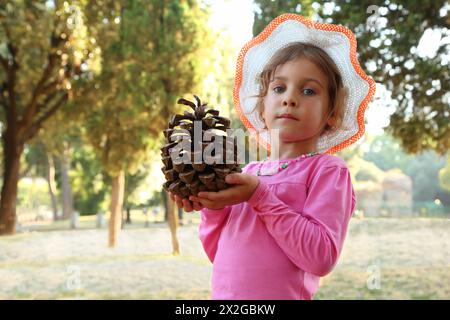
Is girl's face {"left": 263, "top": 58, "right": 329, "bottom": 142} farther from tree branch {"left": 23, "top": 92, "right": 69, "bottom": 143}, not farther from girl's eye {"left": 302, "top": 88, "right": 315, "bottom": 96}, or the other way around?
tree branch {"left": 23, "top": 92, "right": 69, "bottom": 143}

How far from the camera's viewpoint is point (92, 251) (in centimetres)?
312

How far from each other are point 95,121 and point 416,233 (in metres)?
1.93

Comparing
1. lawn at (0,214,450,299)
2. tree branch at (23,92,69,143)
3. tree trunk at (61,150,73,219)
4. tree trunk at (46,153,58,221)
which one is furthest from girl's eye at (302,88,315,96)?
tree trunk at (46,153,58,221)

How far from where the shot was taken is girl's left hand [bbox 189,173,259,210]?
351 millimetres

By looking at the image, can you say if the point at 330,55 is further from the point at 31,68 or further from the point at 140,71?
the point at 31,68

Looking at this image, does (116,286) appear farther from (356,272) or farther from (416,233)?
(416,233)

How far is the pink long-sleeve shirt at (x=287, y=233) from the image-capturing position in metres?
0.38

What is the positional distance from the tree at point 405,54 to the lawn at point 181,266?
0.61 meters

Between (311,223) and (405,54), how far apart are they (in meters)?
1.85

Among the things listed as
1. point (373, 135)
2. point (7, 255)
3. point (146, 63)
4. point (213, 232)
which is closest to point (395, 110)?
point (373, 135)

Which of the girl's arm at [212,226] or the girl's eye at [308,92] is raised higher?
the girl's eye at [308,92]

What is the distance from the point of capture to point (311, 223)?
38 cm

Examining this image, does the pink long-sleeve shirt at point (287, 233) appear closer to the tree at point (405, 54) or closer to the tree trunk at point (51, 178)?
the tree at point (405, 54)

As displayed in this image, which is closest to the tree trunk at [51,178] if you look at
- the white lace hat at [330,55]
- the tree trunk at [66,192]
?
the tree trunk at [66,192]
